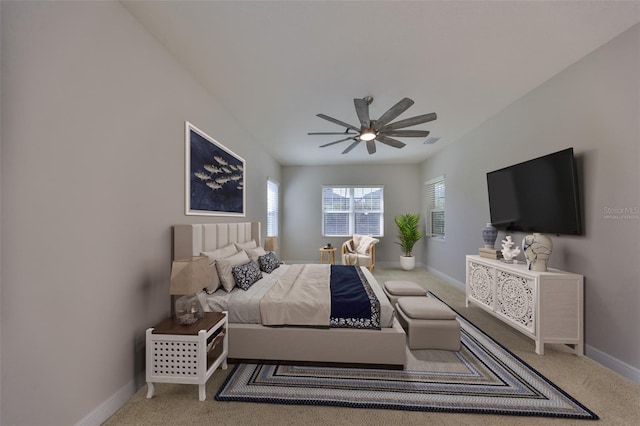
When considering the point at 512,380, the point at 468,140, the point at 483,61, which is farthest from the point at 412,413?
the point at 468,140

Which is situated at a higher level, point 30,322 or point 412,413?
point 30,322

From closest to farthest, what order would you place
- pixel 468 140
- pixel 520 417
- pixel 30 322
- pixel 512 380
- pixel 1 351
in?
pixel 1 351, pixel 30 322, pixel 520 417, pixel 512 380, pixel 468 140

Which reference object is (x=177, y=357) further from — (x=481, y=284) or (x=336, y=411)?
(x=481, y=284)

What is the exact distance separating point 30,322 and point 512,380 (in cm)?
331

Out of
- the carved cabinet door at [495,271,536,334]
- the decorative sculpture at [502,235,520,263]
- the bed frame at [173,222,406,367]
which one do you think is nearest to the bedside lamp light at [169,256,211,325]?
the bed frame at [173,222,406,367]

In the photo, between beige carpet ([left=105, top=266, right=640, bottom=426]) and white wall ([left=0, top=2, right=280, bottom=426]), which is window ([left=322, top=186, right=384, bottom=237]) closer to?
beige carpet ([left=105, top=266, right=640, bottom=426])

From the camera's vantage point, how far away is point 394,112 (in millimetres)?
2516

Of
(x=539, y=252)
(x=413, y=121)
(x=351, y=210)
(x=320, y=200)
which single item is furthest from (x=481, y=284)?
(x=320, y=200)

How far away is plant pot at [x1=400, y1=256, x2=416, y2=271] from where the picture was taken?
20.0 ft

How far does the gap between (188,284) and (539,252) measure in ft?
11.1

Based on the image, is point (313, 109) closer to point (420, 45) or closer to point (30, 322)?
point (420, 45)

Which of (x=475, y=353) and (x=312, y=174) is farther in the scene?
(x=312, y=174)

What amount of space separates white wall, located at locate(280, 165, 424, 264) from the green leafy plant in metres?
0.44

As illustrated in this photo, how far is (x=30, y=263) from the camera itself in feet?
3.97
